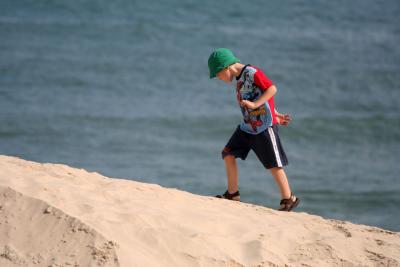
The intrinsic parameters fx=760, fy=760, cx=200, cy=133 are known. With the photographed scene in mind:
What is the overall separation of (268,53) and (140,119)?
5262 mm

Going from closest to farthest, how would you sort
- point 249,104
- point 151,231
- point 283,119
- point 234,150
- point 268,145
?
point 151,231 → point 249,104 → point 268,145 → point 283,119 → point 234,150

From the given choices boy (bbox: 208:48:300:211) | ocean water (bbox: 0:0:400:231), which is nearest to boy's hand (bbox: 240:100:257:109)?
boy (bbox: 208:48:300:211)

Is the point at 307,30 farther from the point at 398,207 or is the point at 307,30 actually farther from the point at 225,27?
the point at 398,207

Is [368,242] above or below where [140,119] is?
above

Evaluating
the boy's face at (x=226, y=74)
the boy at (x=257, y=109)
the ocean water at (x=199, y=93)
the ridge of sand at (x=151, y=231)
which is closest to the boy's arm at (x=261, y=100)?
the boy at (x=257, y=109)

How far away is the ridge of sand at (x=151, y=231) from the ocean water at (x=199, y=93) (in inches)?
204

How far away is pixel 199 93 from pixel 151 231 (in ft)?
35.5

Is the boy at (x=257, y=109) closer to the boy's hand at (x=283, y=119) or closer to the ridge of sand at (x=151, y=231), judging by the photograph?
the boy's hand at (x=283, y=119)

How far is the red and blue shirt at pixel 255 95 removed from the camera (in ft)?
18.0

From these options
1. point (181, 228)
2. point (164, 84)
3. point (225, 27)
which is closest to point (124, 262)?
point (181, 228)

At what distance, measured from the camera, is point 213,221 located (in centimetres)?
484

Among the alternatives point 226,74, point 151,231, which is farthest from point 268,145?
point 151,231

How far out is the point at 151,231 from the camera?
446 cm

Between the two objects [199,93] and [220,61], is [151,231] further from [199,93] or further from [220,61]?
[199,93]
